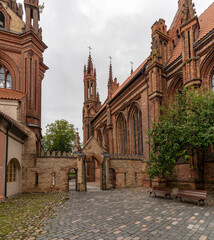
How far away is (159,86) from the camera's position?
1730 cm

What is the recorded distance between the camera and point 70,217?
7.20m

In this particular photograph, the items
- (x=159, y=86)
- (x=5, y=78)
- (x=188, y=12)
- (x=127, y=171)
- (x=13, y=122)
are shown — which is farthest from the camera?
(x=5, y=78)

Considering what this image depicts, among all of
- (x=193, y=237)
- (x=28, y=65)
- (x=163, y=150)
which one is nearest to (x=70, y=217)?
(x=193, y=237)

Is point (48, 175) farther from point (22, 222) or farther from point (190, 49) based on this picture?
point (190, 49)

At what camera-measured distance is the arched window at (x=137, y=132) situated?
2168 centimetres

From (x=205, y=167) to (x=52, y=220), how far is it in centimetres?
1029

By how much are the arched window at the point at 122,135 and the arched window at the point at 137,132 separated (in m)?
2.14

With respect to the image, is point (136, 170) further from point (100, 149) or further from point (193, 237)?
point (193, 237)

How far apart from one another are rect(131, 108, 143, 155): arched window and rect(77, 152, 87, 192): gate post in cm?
763

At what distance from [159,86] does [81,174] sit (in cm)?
982

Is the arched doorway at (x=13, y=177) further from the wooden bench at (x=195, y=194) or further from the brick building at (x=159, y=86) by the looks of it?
the wooden bench at (x=195, y=194)

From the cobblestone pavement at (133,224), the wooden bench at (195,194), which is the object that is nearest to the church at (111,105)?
the wooden bench at (195,194)

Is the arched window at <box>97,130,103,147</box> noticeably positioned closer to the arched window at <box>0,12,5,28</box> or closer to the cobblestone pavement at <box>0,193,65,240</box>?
the arched window at <box>0,12,5,28</box>

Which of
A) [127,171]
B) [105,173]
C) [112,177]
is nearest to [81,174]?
[105,173]
